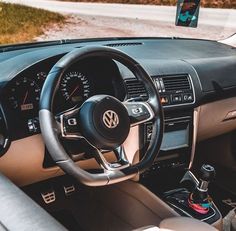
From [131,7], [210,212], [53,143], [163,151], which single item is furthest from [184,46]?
[131,7]

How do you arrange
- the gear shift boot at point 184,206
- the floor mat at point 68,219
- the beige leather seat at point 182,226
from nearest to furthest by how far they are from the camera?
the beige leather seat at point 182,226 → the gear shift boot at point 184,206 → the floor mat at point 68,219

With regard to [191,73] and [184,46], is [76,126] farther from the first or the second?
[184,46]

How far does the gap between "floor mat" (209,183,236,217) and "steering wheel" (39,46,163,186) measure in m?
1.27

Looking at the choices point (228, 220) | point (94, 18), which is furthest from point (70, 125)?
point (94, 18)

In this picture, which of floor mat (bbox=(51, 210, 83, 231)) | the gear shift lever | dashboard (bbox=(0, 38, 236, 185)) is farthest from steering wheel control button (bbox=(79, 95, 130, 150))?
floor mat (bbox=(51, 210, 83, 231))

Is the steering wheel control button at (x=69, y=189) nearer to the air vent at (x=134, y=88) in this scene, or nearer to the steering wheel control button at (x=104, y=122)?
the air vent at (x=134, y=88)

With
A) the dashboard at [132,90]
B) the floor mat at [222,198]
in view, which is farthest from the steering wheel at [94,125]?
the floor mat at [222,198]

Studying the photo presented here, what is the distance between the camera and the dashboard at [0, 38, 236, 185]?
5.62 ft

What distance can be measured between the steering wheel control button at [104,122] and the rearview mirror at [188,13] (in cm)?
149

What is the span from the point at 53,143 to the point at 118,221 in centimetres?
96

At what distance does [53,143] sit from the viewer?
1.46 meters

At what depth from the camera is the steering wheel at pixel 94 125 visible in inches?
58.3

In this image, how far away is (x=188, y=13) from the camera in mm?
2971

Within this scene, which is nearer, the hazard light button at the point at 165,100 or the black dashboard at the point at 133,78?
the black dashboard at the point at 133,78
